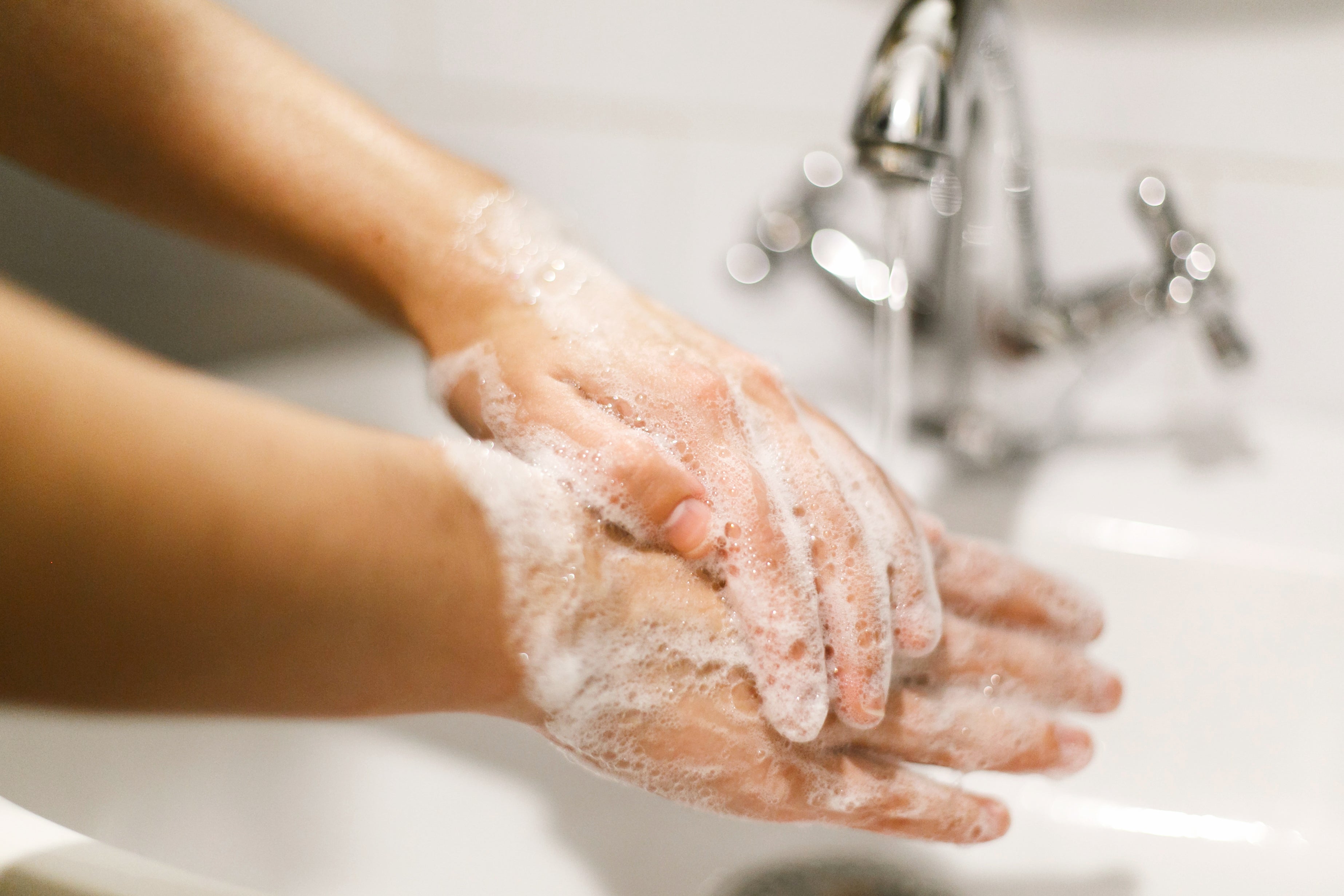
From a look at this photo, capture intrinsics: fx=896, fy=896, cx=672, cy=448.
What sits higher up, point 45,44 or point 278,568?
point 45,44

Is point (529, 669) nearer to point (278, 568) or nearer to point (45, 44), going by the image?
point (278, 568)

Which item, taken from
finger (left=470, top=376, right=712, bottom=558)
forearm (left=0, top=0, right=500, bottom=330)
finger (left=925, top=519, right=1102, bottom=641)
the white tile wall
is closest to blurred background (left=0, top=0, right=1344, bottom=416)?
the white tile wall

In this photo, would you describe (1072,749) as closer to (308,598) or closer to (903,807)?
(903,807)

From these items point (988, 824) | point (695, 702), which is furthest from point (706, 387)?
point (988, 824)

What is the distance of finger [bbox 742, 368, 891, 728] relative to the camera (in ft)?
1.26

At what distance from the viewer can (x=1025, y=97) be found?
62 cm

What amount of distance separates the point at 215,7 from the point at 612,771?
44cm

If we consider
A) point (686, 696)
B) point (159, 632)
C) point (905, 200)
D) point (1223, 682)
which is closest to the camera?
point (159, 632)

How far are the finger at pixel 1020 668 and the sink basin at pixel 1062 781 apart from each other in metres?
0.15

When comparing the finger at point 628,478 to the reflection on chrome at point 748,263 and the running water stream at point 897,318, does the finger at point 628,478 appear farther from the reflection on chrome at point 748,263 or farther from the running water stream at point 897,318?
the reflection on chrome at point 748,263

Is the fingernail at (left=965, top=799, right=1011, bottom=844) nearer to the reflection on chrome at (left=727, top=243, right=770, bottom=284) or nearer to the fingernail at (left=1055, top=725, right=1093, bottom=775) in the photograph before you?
the fingernail at (left=1055, top=725, right=1093, bottom=775)

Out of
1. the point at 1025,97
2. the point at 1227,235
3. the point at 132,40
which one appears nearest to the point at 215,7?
the point at 132,40

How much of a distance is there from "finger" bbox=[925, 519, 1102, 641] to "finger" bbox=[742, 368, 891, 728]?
0.24 feet

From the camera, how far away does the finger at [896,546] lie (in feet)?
1.35
